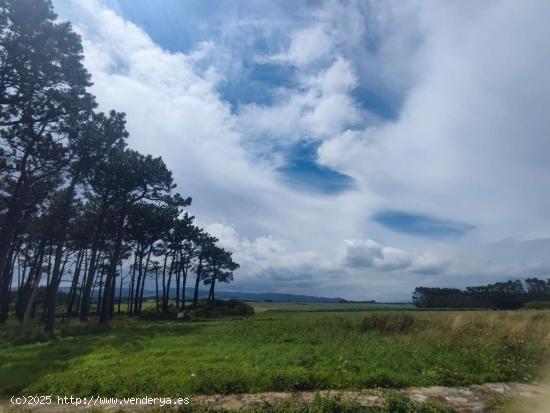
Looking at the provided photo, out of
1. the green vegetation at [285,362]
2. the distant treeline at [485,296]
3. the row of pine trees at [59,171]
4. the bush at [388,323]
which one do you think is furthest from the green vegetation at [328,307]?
the green vegetation at [285,362]

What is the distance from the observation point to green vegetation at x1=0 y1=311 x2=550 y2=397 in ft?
30.1

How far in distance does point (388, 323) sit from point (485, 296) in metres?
98.8

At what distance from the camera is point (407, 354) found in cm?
1175

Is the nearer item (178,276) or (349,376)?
(349,376)

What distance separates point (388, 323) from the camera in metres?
18.7

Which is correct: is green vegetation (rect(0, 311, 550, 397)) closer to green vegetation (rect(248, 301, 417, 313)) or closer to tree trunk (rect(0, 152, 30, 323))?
Answer: tree trunk (rect(0, 152, 30, 323))

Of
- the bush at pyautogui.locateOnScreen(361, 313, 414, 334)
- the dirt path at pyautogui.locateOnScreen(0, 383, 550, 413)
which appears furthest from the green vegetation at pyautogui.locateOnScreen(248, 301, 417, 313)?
the dirt path at pyautogui.locateOnScreen(0, 383, 550, 413)

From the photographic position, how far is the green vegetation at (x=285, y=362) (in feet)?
30.1

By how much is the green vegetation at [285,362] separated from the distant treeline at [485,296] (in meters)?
91.1

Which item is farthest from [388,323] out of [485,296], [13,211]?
[485,296]

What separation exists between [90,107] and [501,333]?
23238mm

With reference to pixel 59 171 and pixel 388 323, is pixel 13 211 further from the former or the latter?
pixel 388 323

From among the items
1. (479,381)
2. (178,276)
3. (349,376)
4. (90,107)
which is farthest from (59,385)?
(178,276)

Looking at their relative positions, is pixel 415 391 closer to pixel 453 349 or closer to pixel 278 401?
pixel 278 401
